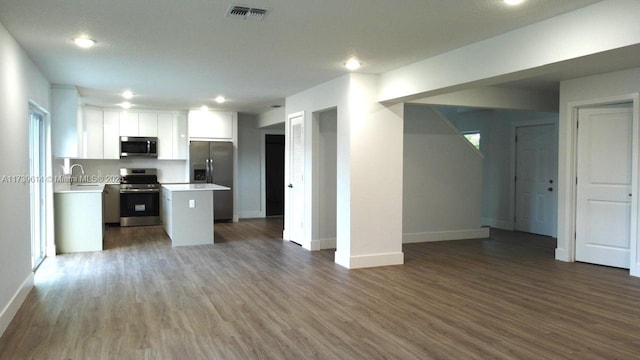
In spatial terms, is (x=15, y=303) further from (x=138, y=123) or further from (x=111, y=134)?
(x=138, y=123)

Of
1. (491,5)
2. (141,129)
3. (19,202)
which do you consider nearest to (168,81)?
(19,202)

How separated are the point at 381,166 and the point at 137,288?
310 cm

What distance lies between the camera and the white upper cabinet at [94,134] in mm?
8945

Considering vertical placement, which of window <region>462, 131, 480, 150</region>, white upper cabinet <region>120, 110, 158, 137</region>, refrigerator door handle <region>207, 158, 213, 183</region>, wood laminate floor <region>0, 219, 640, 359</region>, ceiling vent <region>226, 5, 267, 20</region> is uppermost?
ceiling vent <region>226, 5, 267, 20</region>

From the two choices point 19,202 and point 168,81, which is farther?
point 168,81

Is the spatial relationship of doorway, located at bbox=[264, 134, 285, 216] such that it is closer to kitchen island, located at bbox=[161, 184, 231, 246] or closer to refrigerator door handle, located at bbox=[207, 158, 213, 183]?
refrigerator door handle, located at bbox=[207, 158, 213, 183]

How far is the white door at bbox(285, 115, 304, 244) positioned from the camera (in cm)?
698

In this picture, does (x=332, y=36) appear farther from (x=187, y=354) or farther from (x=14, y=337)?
(x=14, y=337)

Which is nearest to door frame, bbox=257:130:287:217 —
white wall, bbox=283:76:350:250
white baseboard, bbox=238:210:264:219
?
white baseboard, bbox=238:210:264:219

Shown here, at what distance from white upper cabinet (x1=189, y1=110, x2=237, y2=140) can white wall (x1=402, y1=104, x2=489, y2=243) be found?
13.7 feet

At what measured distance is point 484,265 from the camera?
577cm

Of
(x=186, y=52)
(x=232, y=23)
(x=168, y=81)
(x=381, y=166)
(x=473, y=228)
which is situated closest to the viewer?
(x=232, y=23)

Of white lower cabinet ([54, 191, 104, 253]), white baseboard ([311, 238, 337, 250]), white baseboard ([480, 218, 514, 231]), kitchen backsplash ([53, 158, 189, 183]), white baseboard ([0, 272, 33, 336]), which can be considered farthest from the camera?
kitchen backsplash ([53, 158, 189, 183])

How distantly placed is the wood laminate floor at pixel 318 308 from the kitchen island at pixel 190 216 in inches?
27.6
